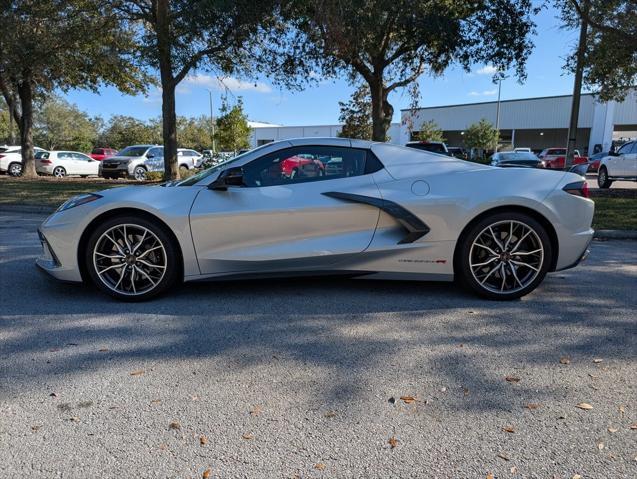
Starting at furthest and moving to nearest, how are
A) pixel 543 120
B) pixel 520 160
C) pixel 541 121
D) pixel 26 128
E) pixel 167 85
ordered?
1. pixel 541 121
2. pixel 543 120
3. pixel 26 128
4. pixel 520 160
5. pixel 167 85

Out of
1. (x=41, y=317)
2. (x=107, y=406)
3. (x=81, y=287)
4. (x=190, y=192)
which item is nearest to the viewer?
(x=107, y=406)

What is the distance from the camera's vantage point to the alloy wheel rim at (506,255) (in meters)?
4.36

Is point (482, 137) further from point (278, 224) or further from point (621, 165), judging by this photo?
point (278, 224)

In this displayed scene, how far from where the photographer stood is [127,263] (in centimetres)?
424

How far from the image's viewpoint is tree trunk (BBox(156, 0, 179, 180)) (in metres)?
13.0

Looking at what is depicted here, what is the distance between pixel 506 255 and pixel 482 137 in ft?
174

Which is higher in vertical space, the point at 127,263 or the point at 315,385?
the point at 127,263

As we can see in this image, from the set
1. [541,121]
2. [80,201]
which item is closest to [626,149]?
[80,201]

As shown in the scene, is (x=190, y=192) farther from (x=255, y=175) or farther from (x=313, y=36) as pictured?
(x=313, y=36)

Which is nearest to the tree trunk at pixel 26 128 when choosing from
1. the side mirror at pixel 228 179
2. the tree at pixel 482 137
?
the side mirror at pixel 228 179

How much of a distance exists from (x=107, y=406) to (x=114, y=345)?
82 centimetres

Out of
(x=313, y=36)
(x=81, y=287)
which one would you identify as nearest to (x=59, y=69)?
(x=313, y=36)

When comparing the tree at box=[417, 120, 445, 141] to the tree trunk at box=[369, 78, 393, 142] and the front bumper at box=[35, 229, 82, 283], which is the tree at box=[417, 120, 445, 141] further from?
the front bumper at box=[35, 229, 82, 283]

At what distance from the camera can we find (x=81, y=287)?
4.71m
